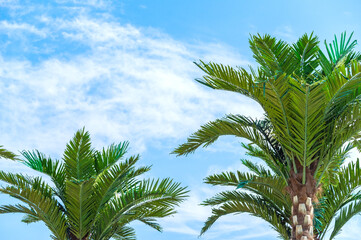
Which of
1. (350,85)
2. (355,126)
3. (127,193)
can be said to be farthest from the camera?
(127,193)

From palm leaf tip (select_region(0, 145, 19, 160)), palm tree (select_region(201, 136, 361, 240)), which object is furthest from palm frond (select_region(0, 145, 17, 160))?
palm tree (select_region(201, 136, 361, 240))

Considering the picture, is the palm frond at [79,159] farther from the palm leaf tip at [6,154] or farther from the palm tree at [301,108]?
the palm tree at [301,108]

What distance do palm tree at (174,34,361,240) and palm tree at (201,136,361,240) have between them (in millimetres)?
671

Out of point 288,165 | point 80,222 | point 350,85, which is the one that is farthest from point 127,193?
point 350,85

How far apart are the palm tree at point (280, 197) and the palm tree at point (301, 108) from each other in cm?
67

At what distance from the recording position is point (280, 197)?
1073 centimetres

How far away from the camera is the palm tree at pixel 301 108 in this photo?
28.2ft

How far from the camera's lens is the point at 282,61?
9.84 metres

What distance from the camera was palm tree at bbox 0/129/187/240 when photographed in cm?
1062

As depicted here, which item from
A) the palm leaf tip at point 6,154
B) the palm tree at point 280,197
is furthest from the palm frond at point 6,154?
the palm tree at point 280,197

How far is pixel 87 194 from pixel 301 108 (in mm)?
5363

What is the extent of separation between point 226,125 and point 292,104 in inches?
70.2

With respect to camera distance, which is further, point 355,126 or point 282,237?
point 282,237

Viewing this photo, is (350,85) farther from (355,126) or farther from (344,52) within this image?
(344,52)
